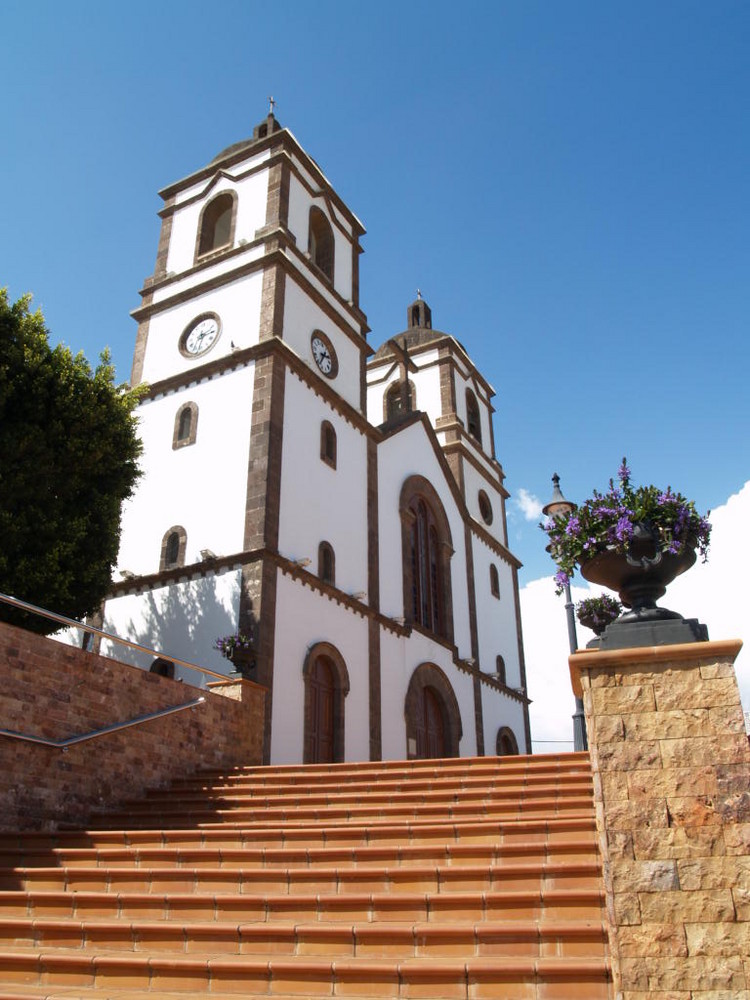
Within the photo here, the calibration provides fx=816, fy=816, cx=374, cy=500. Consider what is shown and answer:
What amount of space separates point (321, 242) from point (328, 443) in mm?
7089

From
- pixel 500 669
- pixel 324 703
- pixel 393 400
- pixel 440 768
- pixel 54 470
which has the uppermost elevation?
pixel 393 400

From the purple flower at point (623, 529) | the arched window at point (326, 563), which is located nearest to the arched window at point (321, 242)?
the arched window at point (326, 563)

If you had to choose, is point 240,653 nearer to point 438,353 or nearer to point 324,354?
point 324,354

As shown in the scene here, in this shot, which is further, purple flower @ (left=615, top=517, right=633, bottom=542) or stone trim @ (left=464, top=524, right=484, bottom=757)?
stone trim @ (left=464, top=524, right=484, bottom=757)

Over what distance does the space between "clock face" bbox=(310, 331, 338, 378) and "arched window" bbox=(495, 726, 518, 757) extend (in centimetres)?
1326

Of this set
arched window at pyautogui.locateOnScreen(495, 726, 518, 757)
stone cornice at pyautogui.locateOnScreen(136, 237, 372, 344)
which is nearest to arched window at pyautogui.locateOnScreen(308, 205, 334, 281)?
stone cornice at pyautogui.locateOnScreen(136, 237, 372, 344)

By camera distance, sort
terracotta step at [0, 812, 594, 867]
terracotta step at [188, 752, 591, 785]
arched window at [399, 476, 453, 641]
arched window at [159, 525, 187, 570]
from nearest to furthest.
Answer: terracotta step at [0, 812, 594, 867] < terracotta step at [188, 752, 591, 785] < arched window at [159, 525, 187, 570] < arched window at [399, 476, 453, 641]

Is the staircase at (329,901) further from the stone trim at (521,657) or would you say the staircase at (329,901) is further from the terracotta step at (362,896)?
the stone trim at (521,657)

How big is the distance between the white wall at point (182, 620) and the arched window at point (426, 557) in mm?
7000

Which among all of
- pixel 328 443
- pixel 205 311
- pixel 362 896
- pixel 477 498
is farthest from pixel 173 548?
pixel 477 498

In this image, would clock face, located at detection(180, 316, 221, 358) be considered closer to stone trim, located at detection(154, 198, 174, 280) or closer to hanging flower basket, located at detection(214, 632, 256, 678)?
stone trim, located at detection(154, 198, 174, 280)

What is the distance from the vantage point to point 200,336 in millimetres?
20734

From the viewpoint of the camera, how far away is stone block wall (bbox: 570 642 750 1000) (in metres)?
4.59

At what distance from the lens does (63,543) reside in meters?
13.6
